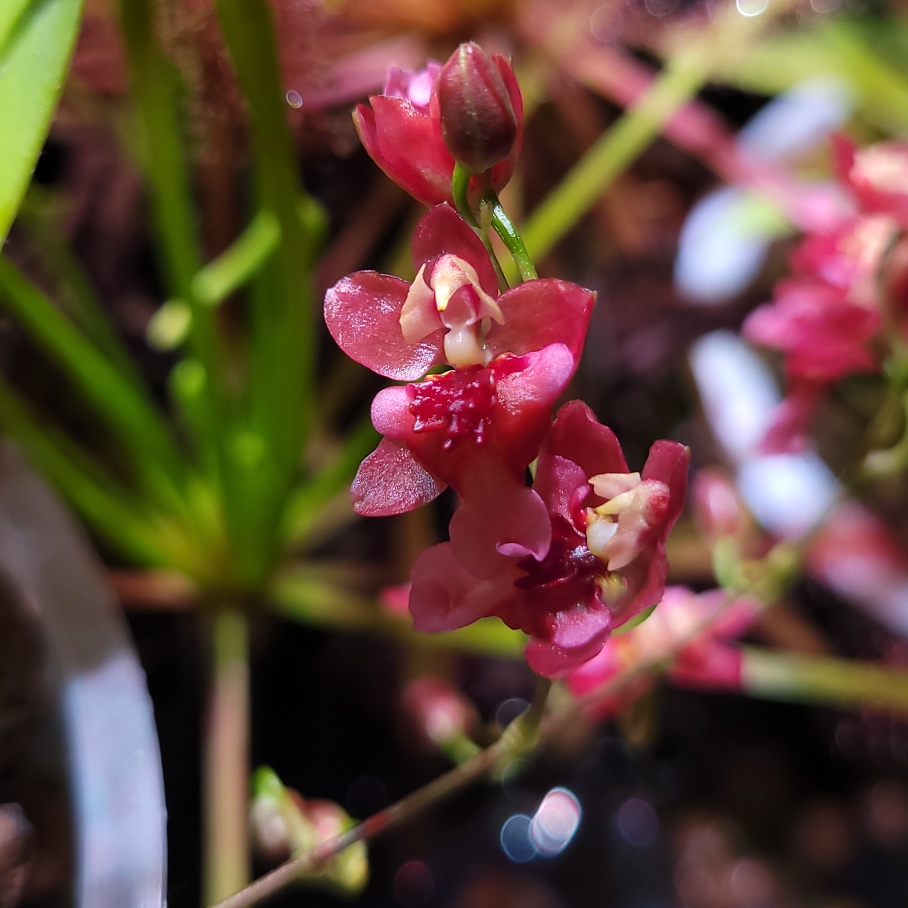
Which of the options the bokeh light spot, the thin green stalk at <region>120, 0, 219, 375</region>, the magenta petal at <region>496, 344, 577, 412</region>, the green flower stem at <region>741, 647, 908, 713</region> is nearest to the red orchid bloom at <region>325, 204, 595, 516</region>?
the magenta petal at <region>496, 344, 577, 412</region>

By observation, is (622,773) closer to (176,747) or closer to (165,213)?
(176,747)

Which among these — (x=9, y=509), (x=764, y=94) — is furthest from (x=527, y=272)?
(x=764, y=94)

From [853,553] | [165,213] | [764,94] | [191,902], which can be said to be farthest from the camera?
[764,94]

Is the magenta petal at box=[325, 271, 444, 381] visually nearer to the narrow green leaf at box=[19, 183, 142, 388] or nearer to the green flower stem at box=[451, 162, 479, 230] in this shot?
the green flower stem at box=[451, 162, 479, 230]

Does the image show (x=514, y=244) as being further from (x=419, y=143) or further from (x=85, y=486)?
(x=85, y=486)

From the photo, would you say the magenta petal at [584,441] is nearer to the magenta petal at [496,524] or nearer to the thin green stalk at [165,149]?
the magenta petal at [496,524]

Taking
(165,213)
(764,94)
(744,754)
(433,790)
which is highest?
(165,213)
